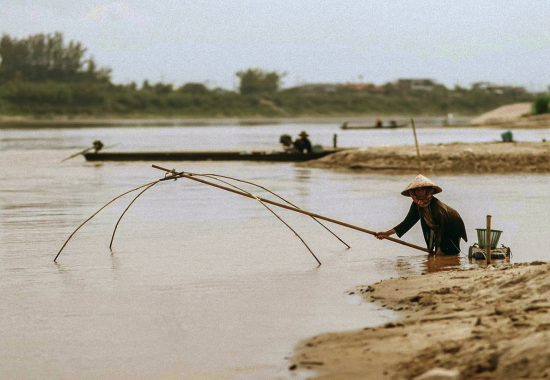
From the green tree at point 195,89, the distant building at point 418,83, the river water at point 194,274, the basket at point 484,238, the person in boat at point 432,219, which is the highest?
the distant building at point 418,83

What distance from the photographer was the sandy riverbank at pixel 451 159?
22438 millimetres

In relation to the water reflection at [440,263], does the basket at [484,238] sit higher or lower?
higher

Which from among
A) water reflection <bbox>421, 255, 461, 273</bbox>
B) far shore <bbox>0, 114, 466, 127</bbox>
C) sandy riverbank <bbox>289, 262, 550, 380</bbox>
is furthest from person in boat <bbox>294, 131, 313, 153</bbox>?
far shore <bbox>0, 114, 466, 127</bbox>

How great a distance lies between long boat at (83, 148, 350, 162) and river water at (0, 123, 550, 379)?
26.3 ft

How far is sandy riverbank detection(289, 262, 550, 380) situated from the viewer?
4230 mm

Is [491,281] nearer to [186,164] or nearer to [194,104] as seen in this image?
[186,164]

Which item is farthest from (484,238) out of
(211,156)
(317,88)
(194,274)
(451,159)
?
(317,88)

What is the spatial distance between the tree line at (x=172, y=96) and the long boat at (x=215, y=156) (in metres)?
69.6

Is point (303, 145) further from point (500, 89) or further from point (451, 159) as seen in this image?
point (500, 89)

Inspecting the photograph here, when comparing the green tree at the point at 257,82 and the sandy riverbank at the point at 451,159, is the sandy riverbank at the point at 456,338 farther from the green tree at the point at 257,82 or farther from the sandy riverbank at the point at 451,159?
the green tree at the point at 257,82

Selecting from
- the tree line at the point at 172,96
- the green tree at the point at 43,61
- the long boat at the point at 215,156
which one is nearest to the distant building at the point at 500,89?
the tree line at the point at 172,96

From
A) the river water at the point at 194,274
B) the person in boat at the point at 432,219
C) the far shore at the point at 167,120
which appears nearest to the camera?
the river water at the point at 194,274

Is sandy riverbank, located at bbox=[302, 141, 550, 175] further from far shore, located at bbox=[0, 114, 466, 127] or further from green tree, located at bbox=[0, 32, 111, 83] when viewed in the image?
green tree, located at bbox=[0, 32, 111, 83]

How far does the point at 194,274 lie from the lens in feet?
26.8
